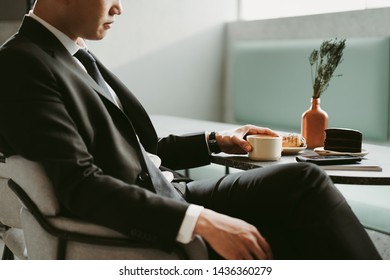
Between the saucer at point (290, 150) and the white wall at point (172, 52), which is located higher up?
the white wall at point (172, 52)

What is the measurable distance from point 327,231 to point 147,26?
3.19 metres

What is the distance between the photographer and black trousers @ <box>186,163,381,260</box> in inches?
47.7

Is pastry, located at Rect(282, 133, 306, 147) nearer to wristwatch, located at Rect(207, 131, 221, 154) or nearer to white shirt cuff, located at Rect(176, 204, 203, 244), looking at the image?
wristwatch, located at Rect(207, 131, 221, 154)

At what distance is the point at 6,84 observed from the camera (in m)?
1.20

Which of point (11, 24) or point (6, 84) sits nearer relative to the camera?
point (6, 84)

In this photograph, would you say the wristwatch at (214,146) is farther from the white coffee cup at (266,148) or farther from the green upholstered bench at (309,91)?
the green upholstered bench at (309,91)

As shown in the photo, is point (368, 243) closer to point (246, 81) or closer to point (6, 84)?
point (6, 84)

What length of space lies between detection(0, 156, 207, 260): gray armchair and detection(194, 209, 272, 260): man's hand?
0.04m

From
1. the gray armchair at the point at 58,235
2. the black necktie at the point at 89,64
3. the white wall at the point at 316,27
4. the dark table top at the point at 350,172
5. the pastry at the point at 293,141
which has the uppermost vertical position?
the white wall at the point at 316,27

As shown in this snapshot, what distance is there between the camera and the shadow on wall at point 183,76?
4195 millimetres

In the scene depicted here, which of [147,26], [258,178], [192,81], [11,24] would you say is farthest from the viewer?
[192,81]

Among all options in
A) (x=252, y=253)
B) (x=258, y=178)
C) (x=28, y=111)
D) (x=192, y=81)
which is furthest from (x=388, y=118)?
(x=28, y=111)

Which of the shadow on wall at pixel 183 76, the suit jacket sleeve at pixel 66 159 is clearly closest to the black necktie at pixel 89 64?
the suit jacket sleeve at pixel 66 159

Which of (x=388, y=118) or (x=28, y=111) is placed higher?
(x=28, y=111)
